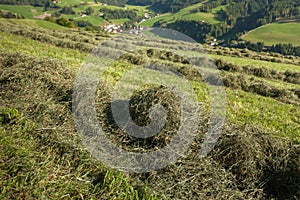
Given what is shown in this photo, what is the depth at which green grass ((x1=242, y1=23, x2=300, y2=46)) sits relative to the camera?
94037mm

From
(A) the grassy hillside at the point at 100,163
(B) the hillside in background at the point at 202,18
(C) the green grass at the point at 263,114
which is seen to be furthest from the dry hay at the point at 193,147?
(B) the hillside in background at the point at 202,18

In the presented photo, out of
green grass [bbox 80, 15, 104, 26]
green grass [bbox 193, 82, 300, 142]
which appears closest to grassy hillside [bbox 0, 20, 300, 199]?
green grass [bbox 193, 82, 300, 142]

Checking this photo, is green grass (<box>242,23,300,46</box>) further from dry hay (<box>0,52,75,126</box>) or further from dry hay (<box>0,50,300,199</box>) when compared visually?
dry hay (<box>0,52,75,126</box>)

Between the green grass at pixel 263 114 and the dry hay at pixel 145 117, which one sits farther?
the green grass at pixel 263 114

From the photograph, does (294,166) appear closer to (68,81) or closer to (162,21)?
(68,81)

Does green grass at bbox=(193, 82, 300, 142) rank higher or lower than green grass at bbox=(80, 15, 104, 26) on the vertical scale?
lower

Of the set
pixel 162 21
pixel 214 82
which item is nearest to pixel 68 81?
pixel 214 82

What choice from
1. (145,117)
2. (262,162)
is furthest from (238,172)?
(145,117)

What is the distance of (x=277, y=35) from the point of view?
101 metres

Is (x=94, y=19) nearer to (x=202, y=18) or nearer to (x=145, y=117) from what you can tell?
(x=202, y=18)

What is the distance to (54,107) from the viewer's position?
520cm

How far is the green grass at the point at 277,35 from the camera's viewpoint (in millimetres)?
94037

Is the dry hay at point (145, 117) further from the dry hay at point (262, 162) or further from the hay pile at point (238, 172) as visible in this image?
the dry hay at point (262, 162)

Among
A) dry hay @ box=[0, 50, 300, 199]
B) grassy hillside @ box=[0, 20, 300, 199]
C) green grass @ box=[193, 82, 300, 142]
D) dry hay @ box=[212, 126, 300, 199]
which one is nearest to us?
grassy hillside @ box=[0, 20, 300, 199]
